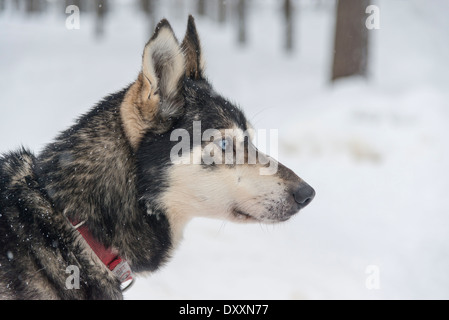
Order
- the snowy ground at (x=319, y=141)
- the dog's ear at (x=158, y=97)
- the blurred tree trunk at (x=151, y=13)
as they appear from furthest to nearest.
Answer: the blurred tree trunk at (x=151, y=13)
the snowy ground at (x=319, y=141)
the dog's ear at (x=158, y=97)

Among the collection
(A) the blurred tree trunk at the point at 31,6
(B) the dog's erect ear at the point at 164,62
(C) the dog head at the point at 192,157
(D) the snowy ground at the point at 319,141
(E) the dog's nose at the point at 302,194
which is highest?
(A) the blurred tree trunk at the point at 31,6

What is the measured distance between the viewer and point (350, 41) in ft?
36.2

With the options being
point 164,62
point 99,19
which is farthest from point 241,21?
point 164,62

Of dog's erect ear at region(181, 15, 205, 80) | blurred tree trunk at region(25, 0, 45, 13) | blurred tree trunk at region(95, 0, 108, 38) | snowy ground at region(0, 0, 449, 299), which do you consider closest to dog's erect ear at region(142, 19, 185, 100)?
dog's erect ear at region(181, 15, 205, 80)

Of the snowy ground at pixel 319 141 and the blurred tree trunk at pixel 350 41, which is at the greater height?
the blurred tree trunk at pixel 350 41

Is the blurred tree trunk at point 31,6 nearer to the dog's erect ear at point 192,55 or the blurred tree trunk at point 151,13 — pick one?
the blurred tree trunk at point 151,13

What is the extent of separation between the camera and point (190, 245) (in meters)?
5.54

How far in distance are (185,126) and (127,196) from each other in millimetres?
534

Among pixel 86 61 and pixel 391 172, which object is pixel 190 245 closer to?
pixel 391 172

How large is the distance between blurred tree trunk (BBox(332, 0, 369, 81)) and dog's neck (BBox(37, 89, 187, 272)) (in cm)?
919

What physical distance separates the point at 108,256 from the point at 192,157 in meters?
0.73

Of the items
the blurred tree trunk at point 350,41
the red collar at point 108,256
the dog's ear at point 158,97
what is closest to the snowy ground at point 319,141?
the blurred tree trunk at point 350,41

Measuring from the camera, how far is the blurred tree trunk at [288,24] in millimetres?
18594

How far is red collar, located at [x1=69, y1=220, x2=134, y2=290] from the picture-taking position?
2576 mm
